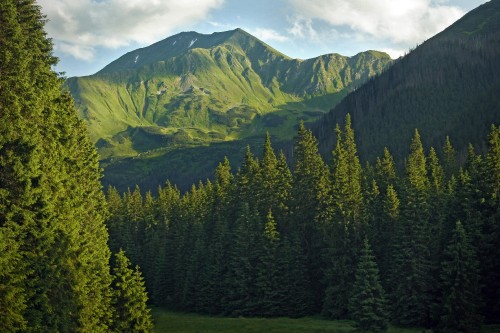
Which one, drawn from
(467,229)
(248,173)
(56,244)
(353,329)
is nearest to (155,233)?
(248,173)

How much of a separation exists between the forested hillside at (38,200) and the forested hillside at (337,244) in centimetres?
2898

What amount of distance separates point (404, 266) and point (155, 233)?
5663 centimetres

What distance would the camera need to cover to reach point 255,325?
5694cm

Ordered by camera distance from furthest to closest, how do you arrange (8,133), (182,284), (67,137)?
1. (182,284)
2. (67,137)
3. (8,133)

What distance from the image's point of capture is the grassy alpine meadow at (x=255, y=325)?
5100cm

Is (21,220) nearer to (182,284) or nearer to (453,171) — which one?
(182,284)

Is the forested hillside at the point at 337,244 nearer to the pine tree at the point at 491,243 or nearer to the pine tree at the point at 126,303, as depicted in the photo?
the pine tree at the point at 491,243

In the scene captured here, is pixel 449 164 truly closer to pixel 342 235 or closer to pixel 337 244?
pixel 342 235

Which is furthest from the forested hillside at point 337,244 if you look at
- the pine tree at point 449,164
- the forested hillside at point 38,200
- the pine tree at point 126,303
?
the forested hillside at point 38,200

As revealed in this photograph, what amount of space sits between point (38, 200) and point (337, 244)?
142ft

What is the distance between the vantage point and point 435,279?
5138cm

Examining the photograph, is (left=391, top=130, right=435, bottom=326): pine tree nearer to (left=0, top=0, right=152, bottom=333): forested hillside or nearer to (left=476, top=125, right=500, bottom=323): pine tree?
(left=476, top=125, right=500, bottom=323): pine tree

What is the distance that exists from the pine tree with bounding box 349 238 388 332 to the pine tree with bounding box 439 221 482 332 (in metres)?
6.35

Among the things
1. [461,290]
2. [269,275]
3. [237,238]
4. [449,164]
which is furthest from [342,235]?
[449,164]
